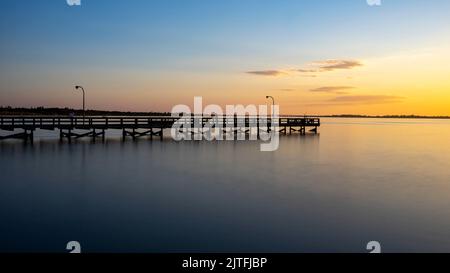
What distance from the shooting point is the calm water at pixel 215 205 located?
10641mm

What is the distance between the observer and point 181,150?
3609 cm

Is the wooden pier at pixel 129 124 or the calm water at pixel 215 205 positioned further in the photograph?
the wooden pier at pixel 129 124

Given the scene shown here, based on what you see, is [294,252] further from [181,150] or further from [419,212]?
[181,150]

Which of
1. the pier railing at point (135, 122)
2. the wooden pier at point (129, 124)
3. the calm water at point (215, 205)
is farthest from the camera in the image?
the wooden pier at point (129, 124)

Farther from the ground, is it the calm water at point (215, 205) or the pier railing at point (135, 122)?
the pier railing at point (135, 122)

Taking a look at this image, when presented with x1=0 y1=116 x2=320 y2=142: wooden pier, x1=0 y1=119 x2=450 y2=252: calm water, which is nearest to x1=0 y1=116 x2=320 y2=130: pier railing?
x1=0 y1=116 x2=320 y2=142: wooden pier

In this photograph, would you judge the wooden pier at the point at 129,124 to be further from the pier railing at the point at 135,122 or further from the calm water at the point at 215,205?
the calm water at the point at 215,205

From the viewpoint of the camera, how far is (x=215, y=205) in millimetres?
15094

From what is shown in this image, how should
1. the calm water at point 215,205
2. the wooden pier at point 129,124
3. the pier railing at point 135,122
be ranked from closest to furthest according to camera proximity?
the calm water at point 215,205, the pier railing at point 135,122, the wooden pier at point 129,124

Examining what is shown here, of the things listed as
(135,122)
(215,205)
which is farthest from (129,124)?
Result: (215,205)

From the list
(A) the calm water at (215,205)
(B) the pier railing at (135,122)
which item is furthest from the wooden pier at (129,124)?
(A) the calm water at (215,205)

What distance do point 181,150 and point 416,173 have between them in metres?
18.6

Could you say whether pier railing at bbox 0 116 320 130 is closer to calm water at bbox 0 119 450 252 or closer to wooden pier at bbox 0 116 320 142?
wooden pier at bbox 0 116 320 142
